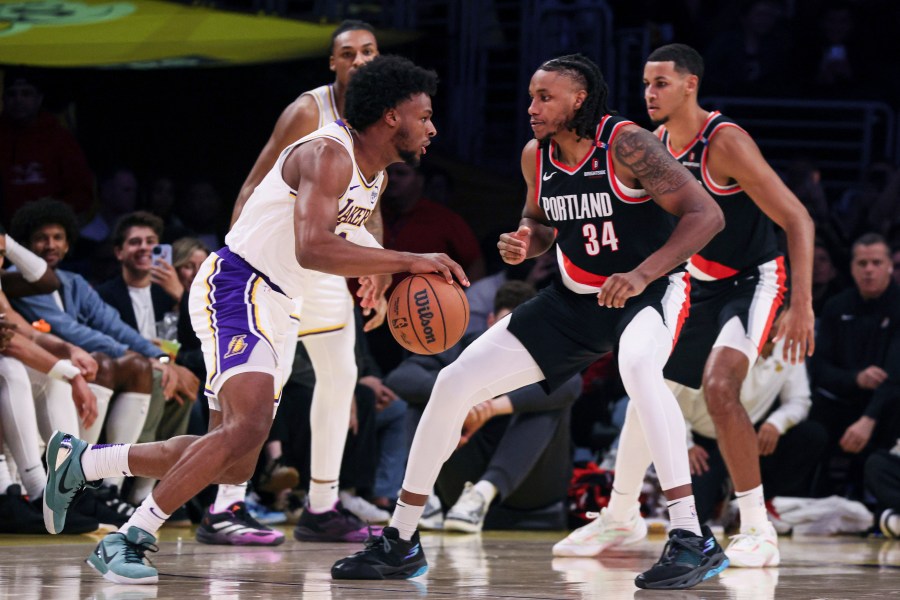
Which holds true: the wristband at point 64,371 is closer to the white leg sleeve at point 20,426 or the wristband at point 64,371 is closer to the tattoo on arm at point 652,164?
the white leg sleeve at point 20,426

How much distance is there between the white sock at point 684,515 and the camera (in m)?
4.81

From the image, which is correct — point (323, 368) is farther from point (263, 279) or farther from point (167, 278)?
point (167, 278)

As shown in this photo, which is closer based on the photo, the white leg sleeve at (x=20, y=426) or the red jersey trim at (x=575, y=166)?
the red jersey trim at (x=575, y=166)

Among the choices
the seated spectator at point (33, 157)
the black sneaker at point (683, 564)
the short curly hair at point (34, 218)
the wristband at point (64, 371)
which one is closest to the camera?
the black sneaker at point (683, 564)

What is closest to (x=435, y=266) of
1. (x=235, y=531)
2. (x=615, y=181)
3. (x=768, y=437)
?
(x=615, y=181)

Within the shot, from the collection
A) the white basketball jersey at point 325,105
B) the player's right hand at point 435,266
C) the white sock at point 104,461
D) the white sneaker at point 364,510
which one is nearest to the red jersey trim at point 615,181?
the player's right hand at point 435,266

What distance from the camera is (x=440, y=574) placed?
5.09 m

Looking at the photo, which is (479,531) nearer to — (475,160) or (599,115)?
(599,115)

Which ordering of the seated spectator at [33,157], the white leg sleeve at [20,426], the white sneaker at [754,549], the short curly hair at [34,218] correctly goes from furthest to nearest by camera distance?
1. the seated spectator at [33,157]
2. the short curly hair at [34,218]
3. the white leg sleeve at [20,426]
4. the white sneaker at [754,549]

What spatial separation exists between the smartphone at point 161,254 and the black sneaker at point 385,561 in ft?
11.8

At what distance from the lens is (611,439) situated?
8.75 meters

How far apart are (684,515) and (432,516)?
3219mm

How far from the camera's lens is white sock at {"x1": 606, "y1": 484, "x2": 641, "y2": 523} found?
5.96 m

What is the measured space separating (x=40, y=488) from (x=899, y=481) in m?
4.79
